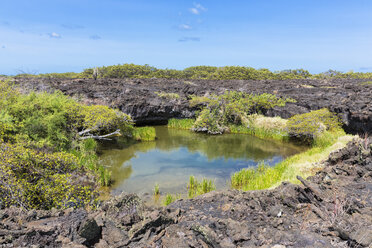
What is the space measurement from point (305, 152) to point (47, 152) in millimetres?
14511

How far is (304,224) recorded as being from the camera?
5.69m

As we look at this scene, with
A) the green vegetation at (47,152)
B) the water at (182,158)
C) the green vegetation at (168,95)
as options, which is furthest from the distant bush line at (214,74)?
the green vegetation at (47,152)

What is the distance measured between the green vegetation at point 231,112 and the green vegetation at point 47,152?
310 inches

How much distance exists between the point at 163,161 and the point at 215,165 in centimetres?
320

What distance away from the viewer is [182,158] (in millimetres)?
16672

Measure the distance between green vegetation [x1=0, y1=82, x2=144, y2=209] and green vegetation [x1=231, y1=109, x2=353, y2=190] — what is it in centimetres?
656

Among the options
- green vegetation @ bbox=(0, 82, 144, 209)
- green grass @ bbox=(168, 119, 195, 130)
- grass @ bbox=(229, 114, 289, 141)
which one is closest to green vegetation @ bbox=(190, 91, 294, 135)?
grass @ bbox=(229, 114, 289, 141)

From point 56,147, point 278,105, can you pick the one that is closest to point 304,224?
point 56,147

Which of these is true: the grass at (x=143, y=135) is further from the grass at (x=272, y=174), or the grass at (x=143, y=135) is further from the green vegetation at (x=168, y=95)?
the grass at (x=272, y=174)

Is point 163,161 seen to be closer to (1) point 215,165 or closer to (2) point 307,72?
(1) point 215,165

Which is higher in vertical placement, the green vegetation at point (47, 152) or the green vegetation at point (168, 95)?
the green vegetation at point (168, 95)

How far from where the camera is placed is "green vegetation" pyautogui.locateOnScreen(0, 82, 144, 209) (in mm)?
7906

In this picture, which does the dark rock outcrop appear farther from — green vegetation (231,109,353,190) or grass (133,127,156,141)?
grass (133,127,156,141)

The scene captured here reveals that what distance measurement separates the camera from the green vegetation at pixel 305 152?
1152 centimetres
